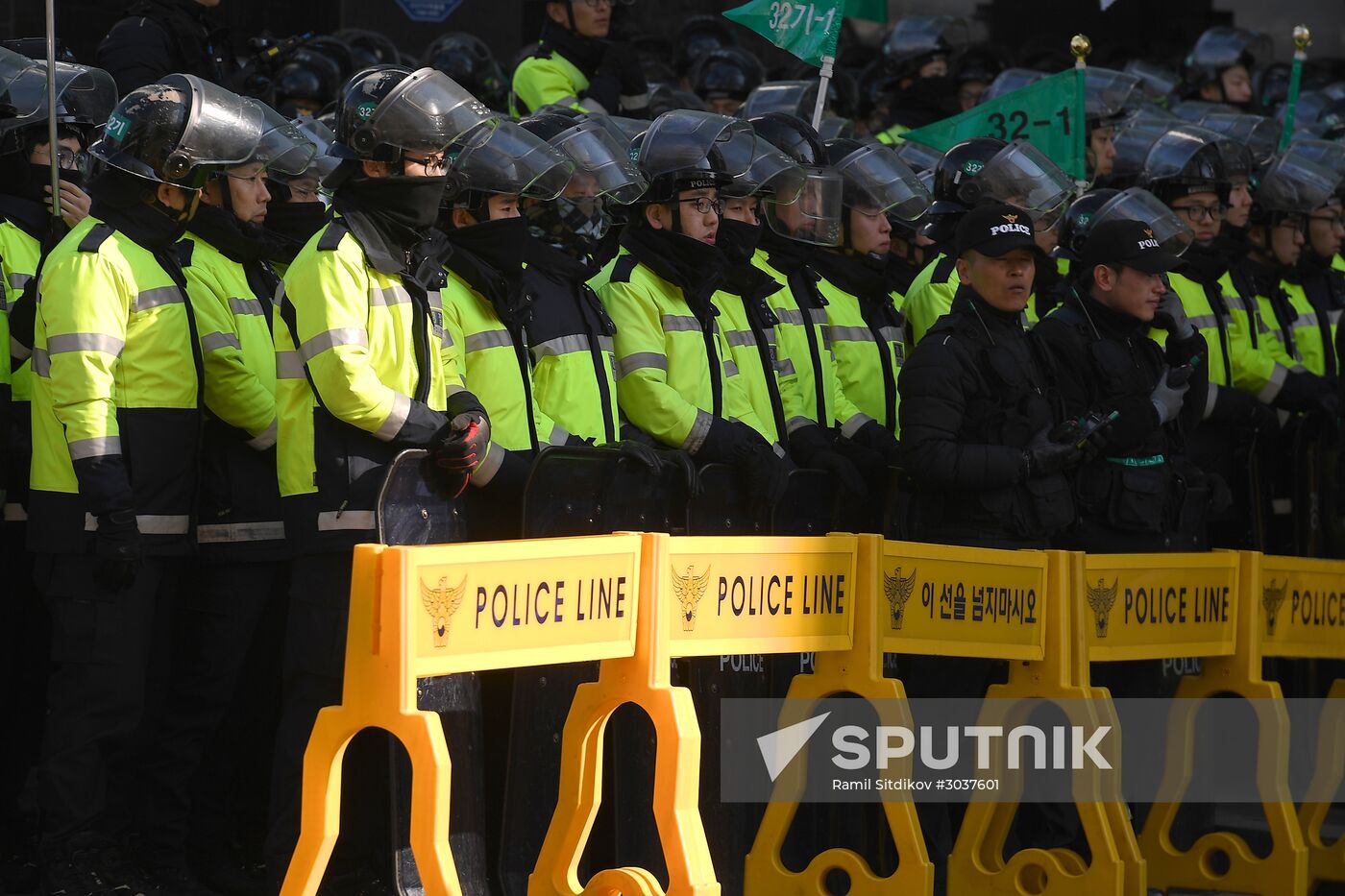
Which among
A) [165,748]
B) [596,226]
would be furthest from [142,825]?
[596,226]

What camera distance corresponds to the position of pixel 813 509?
671cm

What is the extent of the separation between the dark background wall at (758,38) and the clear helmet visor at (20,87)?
4065mm

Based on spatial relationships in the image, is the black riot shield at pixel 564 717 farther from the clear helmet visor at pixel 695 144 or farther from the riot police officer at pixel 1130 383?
the riot police officer at pixel 1130 383

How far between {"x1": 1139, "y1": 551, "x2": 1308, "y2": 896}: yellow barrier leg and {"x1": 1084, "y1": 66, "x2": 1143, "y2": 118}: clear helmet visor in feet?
15.6

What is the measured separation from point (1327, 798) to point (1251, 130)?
5697 mm

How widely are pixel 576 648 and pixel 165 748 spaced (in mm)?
1866

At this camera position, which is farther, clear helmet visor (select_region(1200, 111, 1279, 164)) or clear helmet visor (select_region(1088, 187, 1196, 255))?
clear helmet visor (select_region(1200, 111, 1279, 164))

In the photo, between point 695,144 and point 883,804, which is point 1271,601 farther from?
point 695,144

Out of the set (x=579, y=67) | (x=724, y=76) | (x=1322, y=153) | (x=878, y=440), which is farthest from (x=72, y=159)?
(x=1322, y=153)

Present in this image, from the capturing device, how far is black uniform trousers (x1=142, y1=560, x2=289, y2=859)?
20.3 feet

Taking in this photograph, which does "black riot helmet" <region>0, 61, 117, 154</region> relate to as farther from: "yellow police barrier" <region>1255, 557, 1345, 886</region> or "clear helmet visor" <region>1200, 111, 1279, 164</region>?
"clear helmet visor" <region>1200, 111, 1279, 164</region>

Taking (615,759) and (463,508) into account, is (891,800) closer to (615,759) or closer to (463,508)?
(615,759)

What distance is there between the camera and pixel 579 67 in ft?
34.1

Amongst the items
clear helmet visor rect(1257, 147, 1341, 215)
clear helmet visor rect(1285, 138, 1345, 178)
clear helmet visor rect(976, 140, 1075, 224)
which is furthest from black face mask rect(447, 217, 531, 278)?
clear helmet visor rect(1285, 138, 1345, 178)
